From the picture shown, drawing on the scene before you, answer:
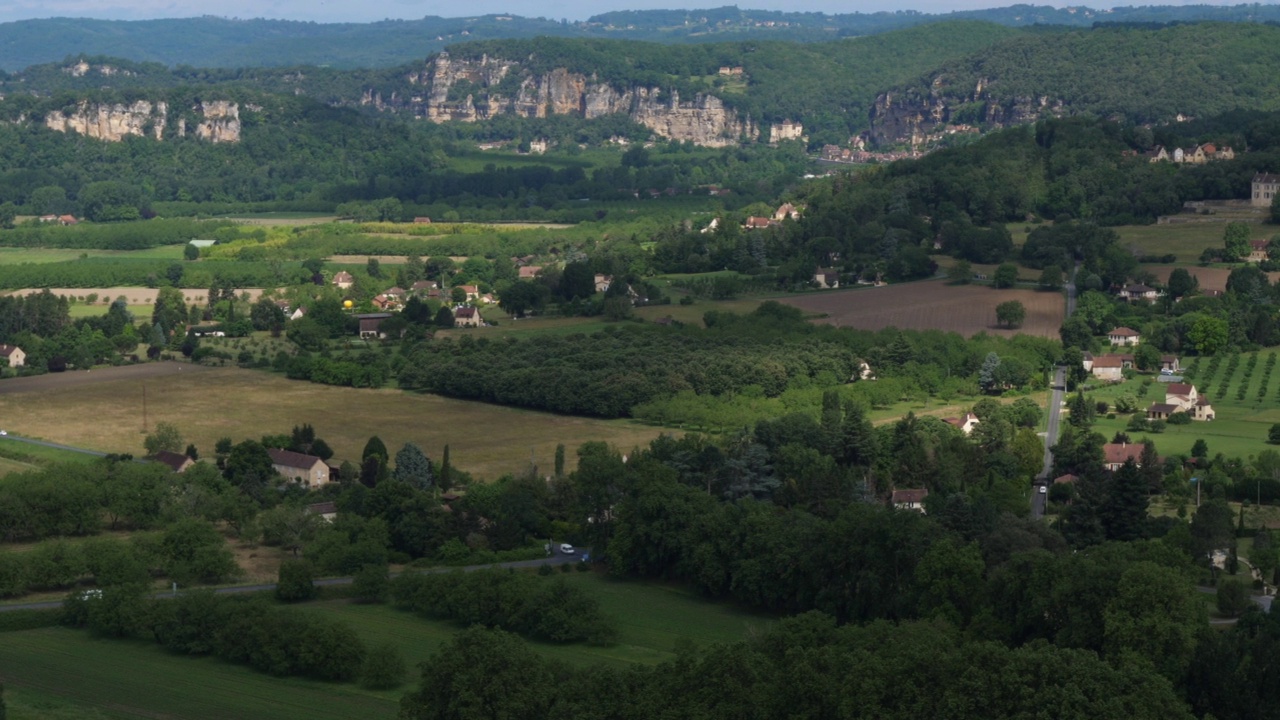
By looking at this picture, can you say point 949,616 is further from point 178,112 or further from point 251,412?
point 178,112

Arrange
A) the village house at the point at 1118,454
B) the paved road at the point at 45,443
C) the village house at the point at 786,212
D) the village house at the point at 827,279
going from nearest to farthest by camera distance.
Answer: the village house at the point at 1118,454
the paved road at the point at 45,443
the village house at the point at 827,279
the village house at the point at 786,212

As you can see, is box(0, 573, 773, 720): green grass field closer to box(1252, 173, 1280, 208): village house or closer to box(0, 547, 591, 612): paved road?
box(0, 547, 591, 612): paved road

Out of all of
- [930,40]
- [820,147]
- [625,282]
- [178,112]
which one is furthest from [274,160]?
[930,40]

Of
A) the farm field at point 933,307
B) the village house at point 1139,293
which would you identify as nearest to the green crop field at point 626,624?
the farm field at point 933,307

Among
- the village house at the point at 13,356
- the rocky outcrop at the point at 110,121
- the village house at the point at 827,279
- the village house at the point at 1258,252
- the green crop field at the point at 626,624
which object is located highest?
the green crop field at the point at 626,624

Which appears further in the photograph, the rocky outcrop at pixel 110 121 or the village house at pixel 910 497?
the rocky outcrop at pixel 110 121

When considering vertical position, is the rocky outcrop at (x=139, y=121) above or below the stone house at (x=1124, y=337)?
below

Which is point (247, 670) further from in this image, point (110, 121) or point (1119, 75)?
point (1119, 75)

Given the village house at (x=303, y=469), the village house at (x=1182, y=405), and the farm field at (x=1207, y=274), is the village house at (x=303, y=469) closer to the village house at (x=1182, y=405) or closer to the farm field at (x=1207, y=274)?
the village house at (x=1182, y=405)
